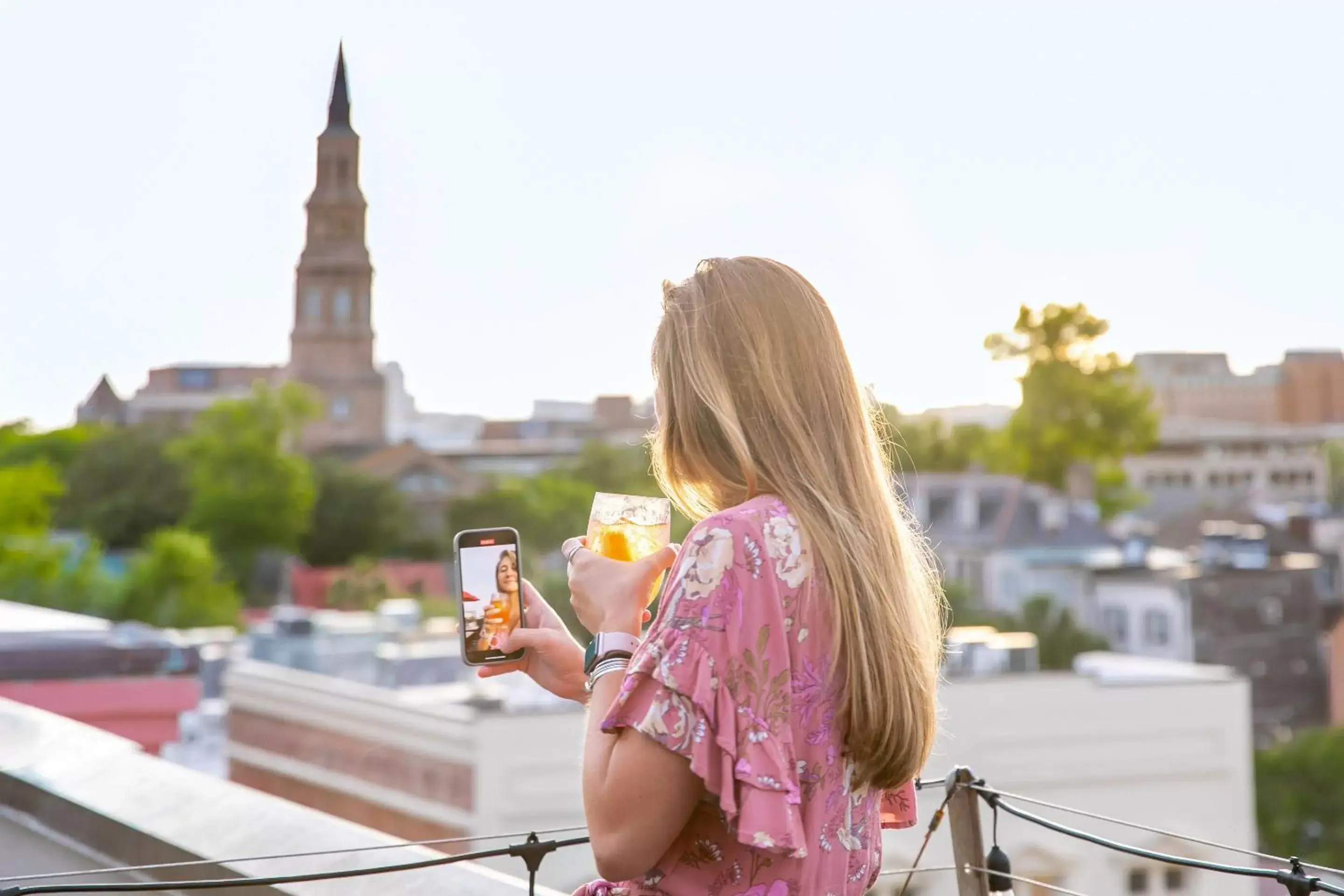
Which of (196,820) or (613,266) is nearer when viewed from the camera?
(196,820)

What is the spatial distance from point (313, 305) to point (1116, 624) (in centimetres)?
3809

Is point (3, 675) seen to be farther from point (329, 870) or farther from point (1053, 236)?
point (1053, 236)

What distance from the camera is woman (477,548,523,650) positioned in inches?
46.9

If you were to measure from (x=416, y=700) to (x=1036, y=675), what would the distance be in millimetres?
6080

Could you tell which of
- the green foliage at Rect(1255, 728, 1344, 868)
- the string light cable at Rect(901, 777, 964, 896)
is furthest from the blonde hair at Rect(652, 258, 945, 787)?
the green foliage at Rect(1255, 728, 1344, 868)

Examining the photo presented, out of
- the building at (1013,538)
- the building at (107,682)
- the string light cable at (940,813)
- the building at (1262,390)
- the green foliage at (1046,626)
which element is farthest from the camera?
the building at (1262,390)

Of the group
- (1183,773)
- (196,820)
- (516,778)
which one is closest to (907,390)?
(1183,773)

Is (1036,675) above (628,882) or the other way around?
the other way around

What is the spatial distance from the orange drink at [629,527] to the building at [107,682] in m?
7.89

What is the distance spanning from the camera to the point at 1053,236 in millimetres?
45375

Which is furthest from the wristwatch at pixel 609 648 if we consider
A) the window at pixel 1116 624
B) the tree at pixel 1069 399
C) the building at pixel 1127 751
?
the tree at pixel 1069 399

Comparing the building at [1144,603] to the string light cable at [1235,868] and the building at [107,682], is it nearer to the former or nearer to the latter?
the building at [107,682]

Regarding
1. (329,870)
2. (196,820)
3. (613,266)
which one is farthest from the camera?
(613,266)

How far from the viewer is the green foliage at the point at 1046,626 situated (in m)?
25.3
